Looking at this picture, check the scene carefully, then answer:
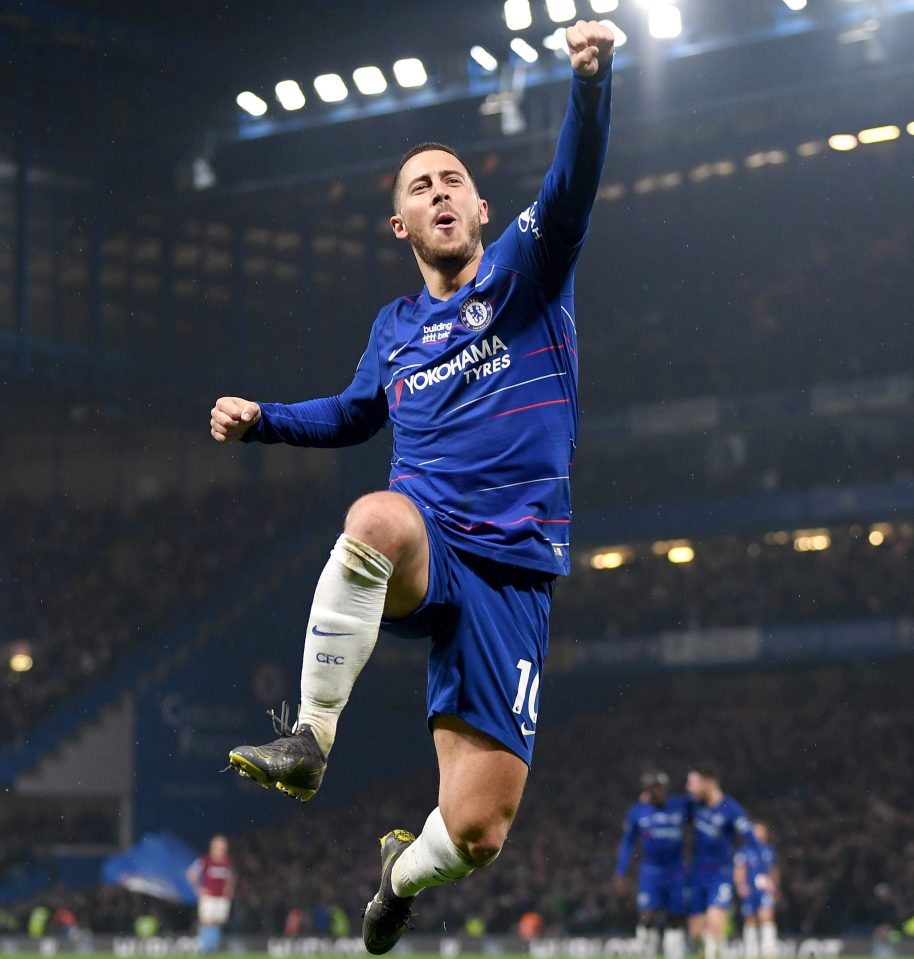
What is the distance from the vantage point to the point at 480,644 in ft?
14.1

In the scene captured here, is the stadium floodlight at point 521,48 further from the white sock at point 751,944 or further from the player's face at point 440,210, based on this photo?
the player's face at point 440,210

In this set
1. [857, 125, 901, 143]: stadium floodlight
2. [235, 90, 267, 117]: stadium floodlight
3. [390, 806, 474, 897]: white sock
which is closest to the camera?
[390, 806, 474, 897]: white sock

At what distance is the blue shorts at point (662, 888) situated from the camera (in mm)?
12969

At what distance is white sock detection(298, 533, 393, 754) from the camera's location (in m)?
3.90

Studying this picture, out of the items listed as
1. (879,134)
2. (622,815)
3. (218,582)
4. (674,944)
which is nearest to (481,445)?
(674,944)

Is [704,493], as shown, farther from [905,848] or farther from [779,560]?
[905,848]

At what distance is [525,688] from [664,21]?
67.2 ft

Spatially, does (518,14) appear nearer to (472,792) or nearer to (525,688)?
(525,688)

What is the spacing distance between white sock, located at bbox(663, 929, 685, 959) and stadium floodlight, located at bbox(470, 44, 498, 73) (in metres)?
15.4

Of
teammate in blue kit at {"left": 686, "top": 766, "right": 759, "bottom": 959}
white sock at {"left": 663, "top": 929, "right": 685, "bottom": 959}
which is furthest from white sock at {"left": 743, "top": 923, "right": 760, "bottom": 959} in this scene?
white sock at {"left": 663, "top": 929, "right": 685, "bottom": 959}

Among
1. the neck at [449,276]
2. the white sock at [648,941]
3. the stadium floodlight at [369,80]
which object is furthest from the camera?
the stadium floodlight at [369,80]

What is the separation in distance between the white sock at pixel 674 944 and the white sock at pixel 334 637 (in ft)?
30.7

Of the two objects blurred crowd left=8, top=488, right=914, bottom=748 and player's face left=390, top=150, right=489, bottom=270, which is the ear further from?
blurred crowd left=8, top=488, right=914, bottom=748

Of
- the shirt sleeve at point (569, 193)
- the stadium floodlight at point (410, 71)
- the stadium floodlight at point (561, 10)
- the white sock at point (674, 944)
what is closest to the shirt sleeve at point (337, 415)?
A: the shirt sleeve at point (569, 193)
